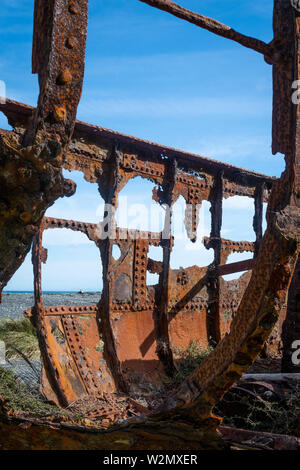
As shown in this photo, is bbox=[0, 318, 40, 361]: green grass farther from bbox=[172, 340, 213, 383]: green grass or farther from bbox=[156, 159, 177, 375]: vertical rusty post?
bbox=[172, 340, 213, 383]: green grass

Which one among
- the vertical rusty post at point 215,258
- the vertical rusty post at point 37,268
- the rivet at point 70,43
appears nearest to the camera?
the rivet at point 70,43

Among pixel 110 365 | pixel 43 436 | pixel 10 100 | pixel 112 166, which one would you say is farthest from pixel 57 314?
pixel 43 436

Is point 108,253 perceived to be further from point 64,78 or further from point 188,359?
point 64,78

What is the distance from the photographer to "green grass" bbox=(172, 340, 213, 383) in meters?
6.79

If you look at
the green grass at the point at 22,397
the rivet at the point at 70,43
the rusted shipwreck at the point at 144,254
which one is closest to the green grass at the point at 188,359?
the rusted shipwreck at the point at 144,254

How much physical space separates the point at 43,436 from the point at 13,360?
7.22 m

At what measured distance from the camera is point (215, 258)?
8.17m

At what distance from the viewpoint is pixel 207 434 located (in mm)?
2662

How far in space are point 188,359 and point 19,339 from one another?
536 centimetres

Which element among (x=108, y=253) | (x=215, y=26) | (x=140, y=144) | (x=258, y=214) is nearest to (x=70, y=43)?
(x=215, y=26)

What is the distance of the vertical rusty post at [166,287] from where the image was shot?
701cm

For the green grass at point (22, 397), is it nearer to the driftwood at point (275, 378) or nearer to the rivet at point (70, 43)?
the driftwood at point (275, 378)

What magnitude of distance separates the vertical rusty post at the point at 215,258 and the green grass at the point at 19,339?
13.3 ft
